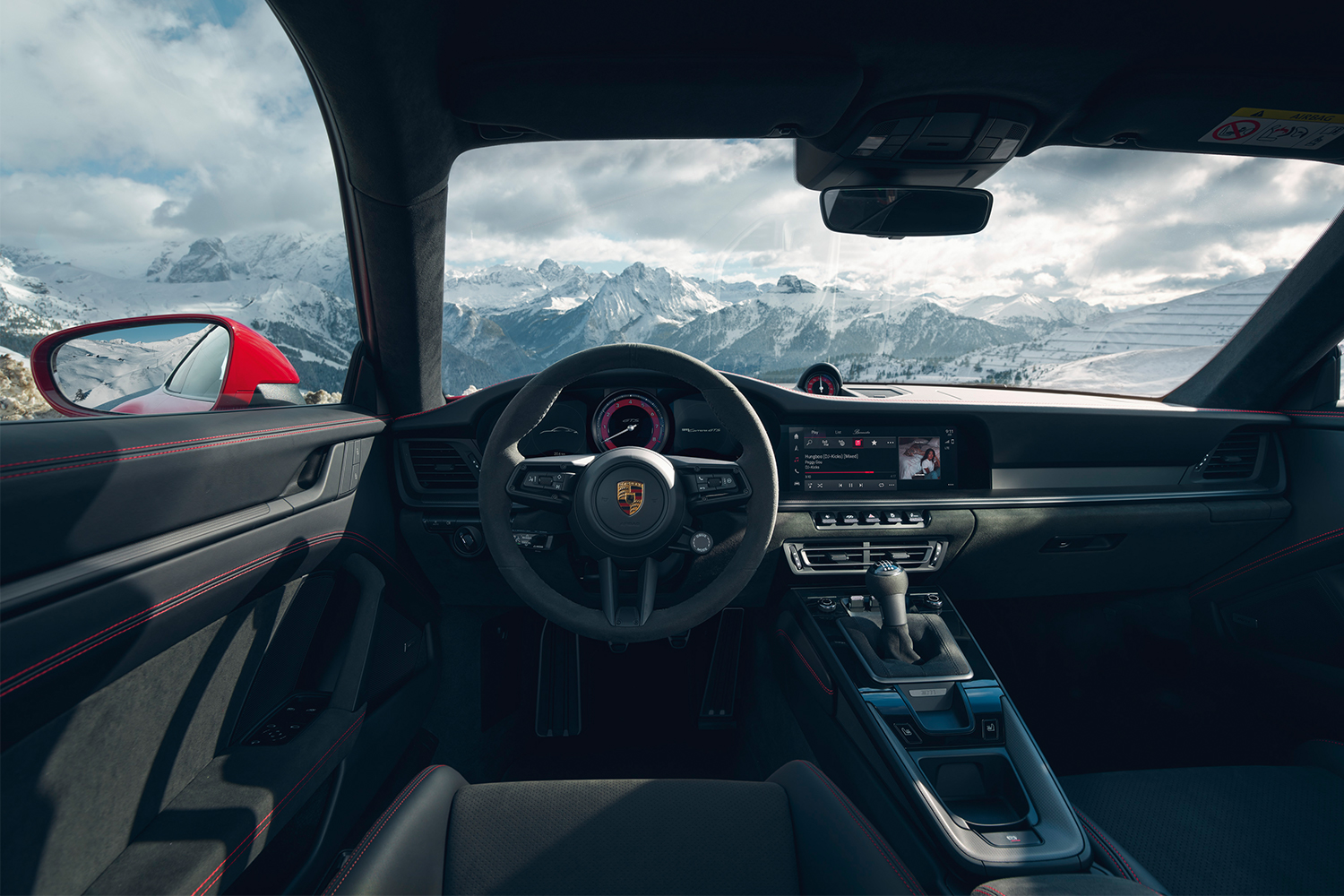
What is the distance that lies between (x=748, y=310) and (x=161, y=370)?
197cm

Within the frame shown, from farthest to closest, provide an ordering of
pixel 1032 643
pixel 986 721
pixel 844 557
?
1. pixel 1032 643
2. pixel 844 557
3. pixel 986 721

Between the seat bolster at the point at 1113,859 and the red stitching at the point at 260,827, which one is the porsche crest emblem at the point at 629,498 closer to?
the red stitching at the point at 260,827

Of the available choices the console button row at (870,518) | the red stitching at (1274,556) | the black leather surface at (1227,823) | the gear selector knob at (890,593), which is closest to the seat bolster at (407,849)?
the gear selector knob at (890,593)

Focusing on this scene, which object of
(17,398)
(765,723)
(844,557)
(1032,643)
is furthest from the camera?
(1032,643)

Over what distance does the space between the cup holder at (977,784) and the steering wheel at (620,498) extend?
0.87 metres

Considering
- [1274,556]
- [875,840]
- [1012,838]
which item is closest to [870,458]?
[1012,838]

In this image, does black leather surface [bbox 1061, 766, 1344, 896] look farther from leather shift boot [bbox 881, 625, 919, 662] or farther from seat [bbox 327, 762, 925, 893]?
seat [bbox 327, 762, 925, 893]

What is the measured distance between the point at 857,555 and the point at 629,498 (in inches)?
45.3

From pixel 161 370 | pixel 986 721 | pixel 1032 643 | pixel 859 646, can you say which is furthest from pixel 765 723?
pixel 161 370

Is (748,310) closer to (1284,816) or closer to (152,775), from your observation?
(152,775)

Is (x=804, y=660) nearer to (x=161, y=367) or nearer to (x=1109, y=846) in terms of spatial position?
(x=1109, y=846)

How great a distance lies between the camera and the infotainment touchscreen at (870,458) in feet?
8.30

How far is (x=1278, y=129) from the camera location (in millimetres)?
2070

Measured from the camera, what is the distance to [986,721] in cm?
205
